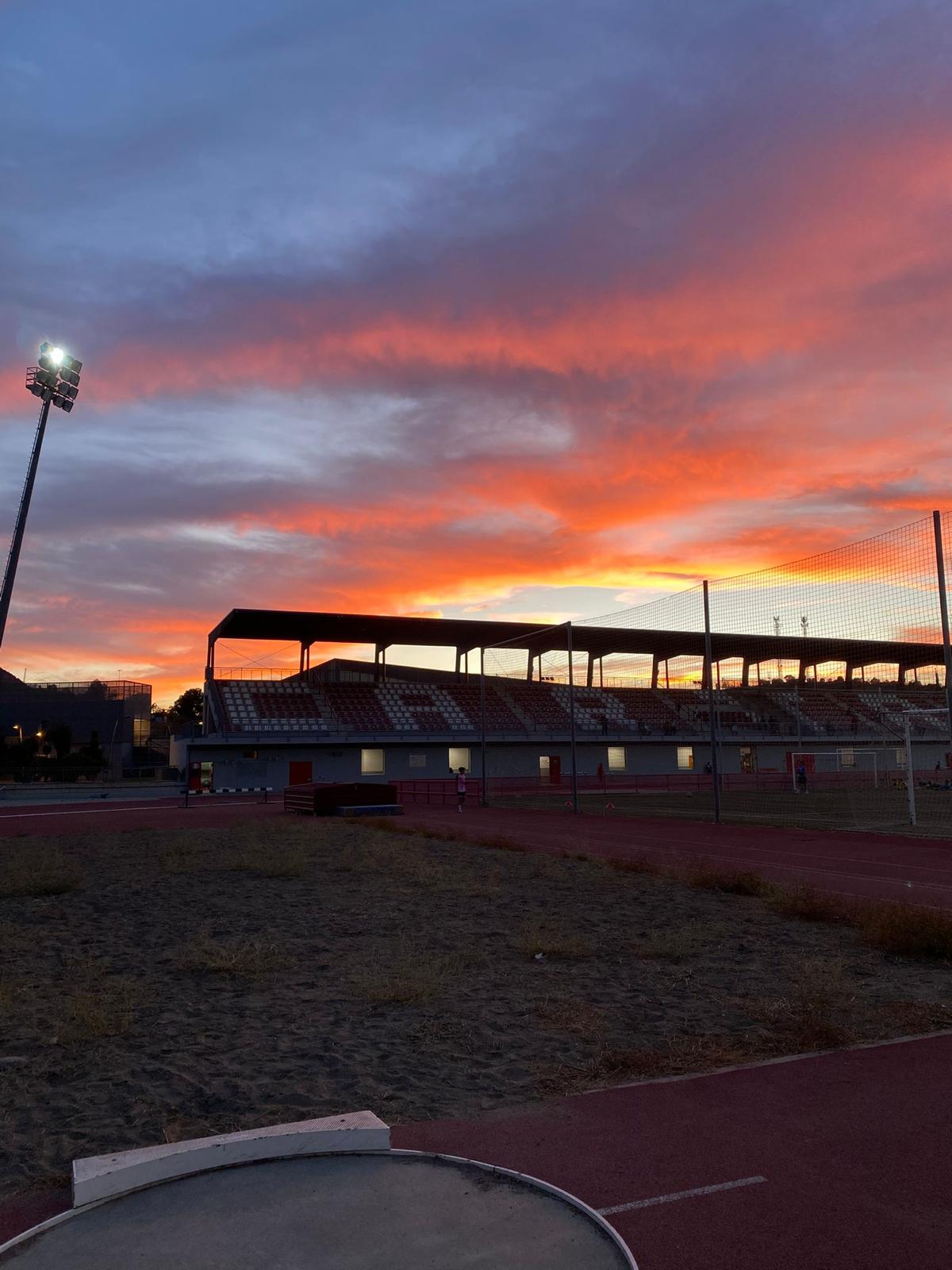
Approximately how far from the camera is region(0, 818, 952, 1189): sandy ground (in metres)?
5.50

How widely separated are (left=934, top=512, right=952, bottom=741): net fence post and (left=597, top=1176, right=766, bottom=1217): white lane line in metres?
15.8

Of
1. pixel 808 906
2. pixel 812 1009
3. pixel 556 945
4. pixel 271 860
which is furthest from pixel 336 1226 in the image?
pixel 271 860

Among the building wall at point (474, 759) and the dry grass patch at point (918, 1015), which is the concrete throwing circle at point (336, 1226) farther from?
the building wall at point (474, 759)

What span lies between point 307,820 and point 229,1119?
83.9 feet

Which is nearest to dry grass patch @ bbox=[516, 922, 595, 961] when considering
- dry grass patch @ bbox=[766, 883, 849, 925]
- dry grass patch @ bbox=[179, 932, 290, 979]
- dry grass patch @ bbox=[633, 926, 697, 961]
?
dry grass patch @ bbox=[633, 926, 697, 961]

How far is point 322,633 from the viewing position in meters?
55.3

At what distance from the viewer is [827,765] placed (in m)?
50.3

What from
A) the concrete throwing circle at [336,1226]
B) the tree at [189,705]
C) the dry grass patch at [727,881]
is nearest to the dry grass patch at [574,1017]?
the concrete throwing circle at [336,1226]

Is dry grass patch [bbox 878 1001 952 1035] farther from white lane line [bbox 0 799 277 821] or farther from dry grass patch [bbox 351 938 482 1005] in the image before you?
white lane line [bbox 0 799 277 821]

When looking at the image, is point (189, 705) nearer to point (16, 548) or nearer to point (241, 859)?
point (16, 548)

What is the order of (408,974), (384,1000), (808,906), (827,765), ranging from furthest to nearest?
(827,765), (808,906), (408,974), (384,1000)

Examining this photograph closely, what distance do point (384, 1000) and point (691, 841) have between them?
1608 cm

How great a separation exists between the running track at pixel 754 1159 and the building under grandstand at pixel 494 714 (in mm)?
42179

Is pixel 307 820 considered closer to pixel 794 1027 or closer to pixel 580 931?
pixel 580 931
